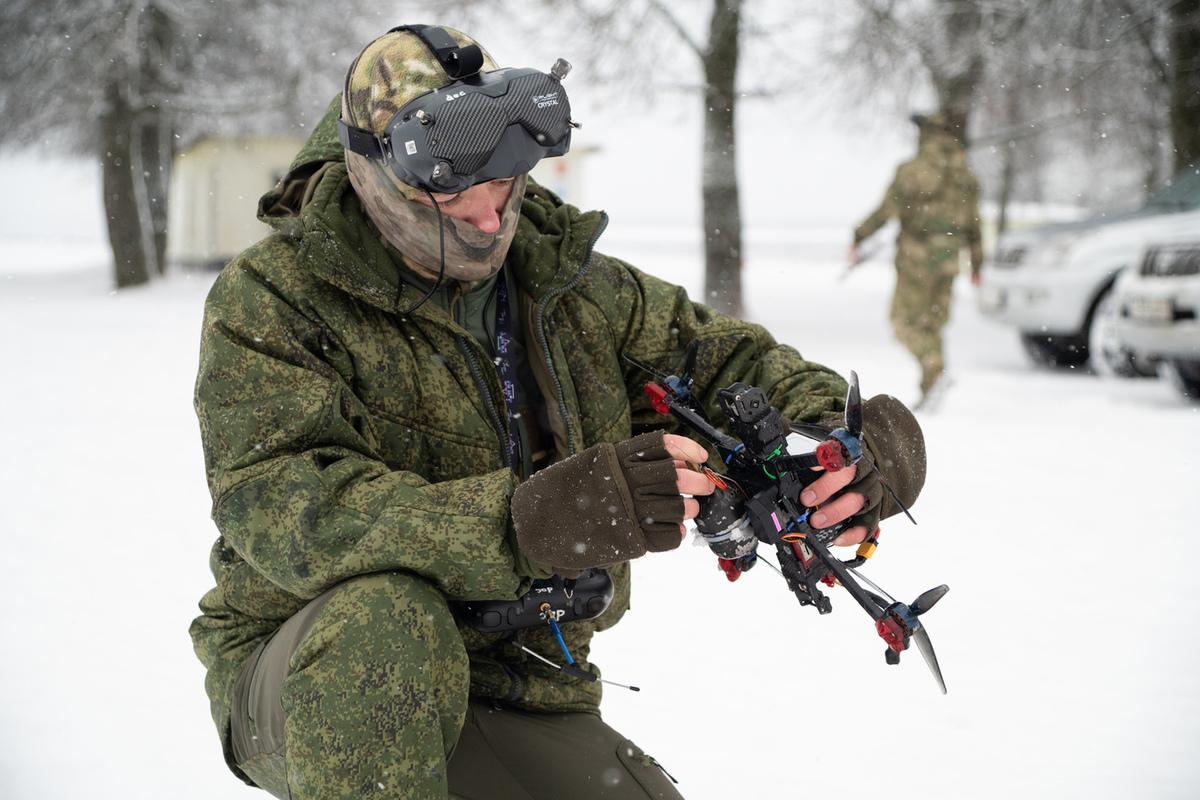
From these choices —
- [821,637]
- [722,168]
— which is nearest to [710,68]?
[722,168]

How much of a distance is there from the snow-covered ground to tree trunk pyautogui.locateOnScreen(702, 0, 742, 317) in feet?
14.5

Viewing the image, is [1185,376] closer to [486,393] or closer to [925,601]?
[925,601]

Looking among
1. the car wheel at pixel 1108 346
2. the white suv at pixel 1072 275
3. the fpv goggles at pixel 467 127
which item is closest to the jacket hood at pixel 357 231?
the fpv goggles at pixel 467 127

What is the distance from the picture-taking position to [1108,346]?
988 centimetres

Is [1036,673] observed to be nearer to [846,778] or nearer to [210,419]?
[846,778]

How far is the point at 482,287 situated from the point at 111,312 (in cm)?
1388

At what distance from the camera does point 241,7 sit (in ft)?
55.3

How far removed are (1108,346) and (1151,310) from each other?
6.29ft

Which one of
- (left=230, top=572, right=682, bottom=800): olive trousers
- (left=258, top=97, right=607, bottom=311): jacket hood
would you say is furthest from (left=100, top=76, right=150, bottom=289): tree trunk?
(left=230, top=572, right=682, bottom=800): olive trousers

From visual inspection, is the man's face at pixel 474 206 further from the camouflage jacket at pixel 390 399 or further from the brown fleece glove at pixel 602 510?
the brown fleece glove at pixel 602 510

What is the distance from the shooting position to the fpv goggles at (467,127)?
78.0 inches

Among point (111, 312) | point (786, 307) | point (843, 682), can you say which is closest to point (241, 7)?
point (111, 312)

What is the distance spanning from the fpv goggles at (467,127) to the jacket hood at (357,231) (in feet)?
0.37

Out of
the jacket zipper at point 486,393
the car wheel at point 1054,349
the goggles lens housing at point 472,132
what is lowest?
the car wheel at point 1054,349
